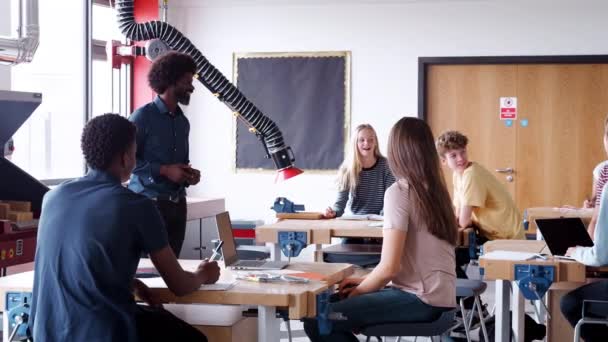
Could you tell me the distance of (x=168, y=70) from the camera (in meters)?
3.90

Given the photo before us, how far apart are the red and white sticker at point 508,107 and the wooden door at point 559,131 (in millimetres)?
48

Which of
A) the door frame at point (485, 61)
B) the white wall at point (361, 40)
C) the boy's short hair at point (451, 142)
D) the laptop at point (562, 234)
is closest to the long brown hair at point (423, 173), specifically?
the laptop at point (562, 234)

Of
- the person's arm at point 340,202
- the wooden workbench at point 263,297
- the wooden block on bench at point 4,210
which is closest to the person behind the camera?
the wooden workbench at point 263,297

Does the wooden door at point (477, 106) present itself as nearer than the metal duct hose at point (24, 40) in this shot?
No

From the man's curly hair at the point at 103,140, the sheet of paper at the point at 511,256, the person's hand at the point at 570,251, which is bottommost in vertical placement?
the sheet of paper at the point at 511,256

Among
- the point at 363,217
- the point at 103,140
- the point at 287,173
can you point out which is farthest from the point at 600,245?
the point at 287,173

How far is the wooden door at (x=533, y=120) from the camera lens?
812 centimetres

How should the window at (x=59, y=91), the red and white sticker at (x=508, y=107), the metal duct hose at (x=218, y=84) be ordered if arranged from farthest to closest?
1. the red and white sticker at (x=508, y=107)
2. the window at (x=59, y=91)
3. the metal duct hose at (x=218, y=84)

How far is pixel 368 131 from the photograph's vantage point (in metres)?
5.79

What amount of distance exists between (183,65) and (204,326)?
1335 mm

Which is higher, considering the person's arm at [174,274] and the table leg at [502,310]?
the person's arm at [174,274]

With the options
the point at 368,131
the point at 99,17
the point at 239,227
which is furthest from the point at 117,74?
the point at 368,131

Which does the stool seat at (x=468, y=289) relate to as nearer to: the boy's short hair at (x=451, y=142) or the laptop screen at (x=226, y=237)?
the boy's short hair at (x=451, y=142)

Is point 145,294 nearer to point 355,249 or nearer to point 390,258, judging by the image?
point 390,258
